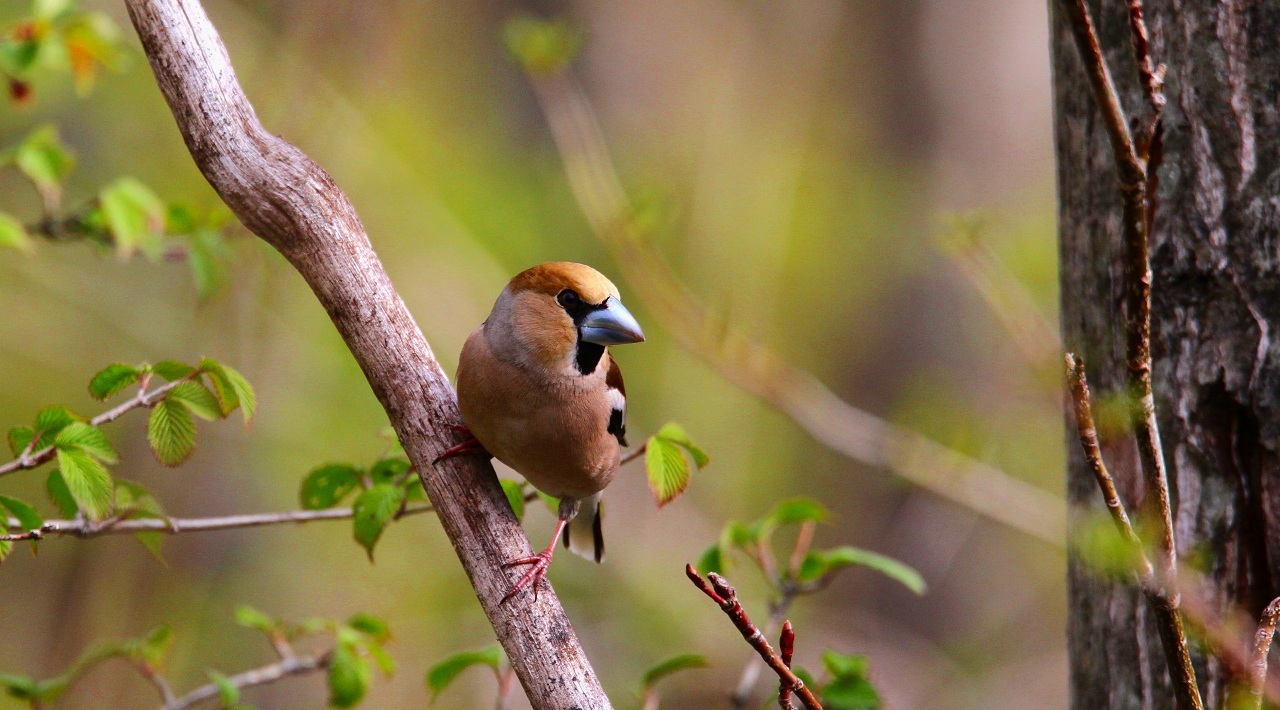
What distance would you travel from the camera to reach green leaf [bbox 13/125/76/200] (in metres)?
2.98

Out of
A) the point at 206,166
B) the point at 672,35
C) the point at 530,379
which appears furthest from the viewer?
the point at 672,35

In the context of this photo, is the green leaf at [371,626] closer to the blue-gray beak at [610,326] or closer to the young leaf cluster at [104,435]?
the young leaf cluster at [104,435]

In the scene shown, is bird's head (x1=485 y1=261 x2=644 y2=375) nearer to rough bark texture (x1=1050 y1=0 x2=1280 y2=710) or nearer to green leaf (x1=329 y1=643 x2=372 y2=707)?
green leaf (x1=329 y1=643 x2=372 y2=707)

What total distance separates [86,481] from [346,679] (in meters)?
0.94

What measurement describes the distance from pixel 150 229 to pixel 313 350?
189 inches

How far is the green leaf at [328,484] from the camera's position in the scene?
2689mm

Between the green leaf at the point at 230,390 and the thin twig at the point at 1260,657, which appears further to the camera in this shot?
the green leaf at the point at 230,390

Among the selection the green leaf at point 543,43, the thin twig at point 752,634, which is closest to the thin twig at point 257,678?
the thin twig at point 752,634

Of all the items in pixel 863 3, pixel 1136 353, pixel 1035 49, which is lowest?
pixel 1136 353

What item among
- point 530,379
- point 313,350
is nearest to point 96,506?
point 530,379

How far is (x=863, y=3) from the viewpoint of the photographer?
31.6ft

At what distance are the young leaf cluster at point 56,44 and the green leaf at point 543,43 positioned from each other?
1.83 meters

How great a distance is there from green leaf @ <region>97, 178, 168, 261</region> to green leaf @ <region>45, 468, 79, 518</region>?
0.95 m

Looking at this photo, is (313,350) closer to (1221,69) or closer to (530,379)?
(530,379)
